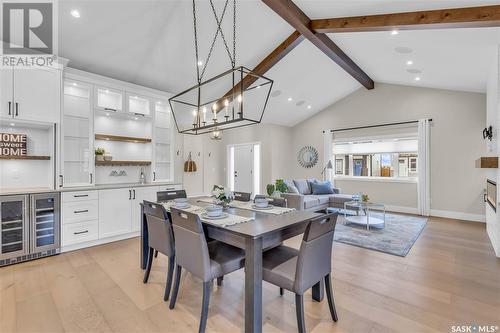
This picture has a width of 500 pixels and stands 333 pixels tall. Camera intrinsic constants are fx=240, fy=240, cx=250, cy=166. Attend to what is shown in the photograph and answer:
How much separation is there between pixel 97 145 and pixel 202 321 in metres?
3.72

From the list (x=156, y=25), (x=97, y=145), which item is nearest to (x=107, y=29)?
(x=156, y=25)

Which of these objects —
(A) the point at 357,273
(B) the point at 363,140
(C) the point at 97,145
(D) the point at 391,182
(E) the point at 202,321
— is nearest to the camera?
(E) the point at 202,321

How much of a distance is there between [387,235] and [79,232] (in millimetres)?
4988

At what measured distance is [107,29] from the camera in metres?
3.25

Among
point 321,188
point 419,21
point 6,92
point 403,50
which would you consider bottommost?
point 321,188

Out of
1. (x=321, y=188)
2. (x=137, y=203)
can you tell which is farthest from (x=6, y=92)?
(x=321, y=188)

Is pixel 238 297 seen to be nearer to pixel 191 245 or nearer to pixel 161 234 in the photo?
pixel 191 245

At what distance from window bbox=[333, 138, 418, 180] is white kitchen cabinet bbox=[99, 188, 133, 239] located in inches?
236

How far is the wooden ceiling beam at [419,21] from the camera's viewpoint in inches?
110

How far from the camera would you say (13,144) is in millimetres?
3371

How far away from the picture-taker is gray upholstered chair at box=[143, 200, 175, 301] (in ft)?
7.46

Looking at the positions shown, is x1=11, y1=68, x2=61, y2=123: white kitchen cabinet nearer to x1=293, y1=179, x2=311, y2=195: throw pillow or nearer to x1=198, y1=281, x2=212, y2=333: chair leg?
x1=198, y1=281, x2=212, y2=333: chair leg

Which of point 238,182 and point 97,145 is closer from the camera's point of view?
point 97,145

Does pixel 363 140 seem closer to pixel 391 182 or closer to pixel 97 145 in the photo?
pixel 391 182
